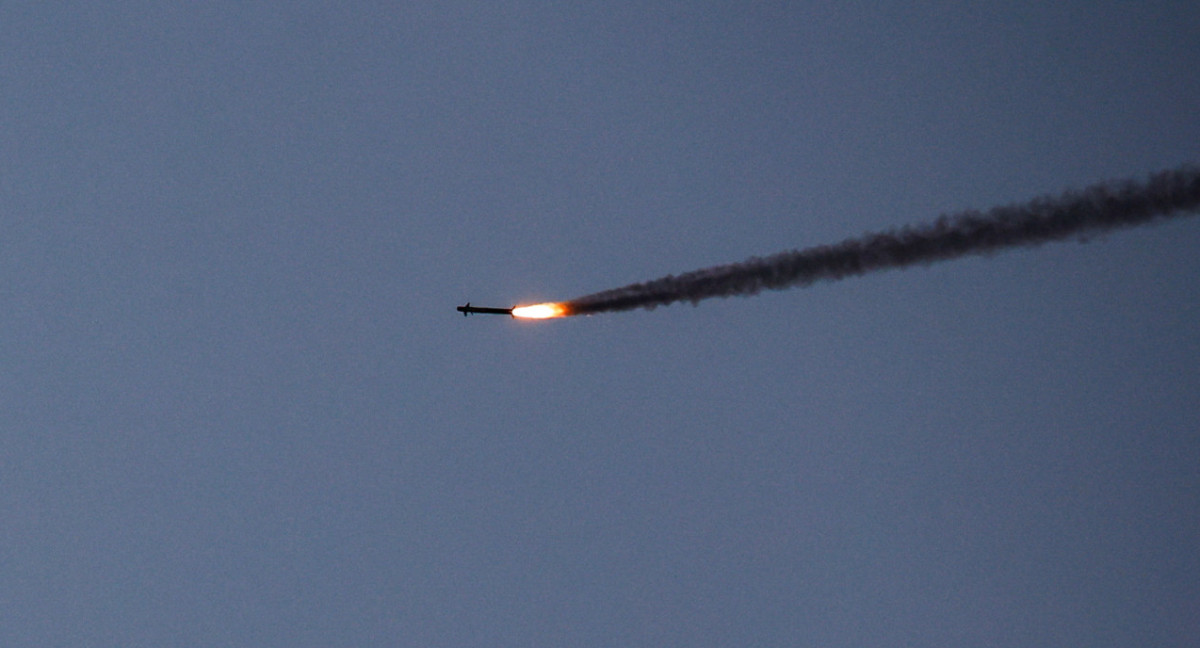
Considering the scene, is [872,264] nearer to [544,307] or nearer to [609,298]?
[609,298]

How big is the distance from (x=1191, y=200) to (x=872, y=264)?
9940mm

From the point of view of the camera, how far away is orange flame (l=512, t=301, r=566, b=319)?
42.3m

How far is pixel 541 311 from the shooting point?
4269 centimetres

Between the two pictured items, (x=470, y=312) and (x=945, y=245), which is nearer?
(x=945, y=245)

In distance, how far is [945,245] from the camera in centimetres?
3872

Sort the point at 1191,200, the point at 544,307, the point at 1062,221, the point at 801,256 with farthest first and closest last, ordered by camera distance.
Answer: the point at 544,307 < the point at 801,256 < the point at 1062,221 < the point at 1191,200

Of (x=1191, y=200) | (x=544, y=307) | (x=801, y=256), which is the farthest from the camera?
(x=544, y=307)

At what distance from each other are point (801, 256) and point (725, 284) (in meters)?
2.84

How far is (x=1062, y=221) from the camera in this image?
121 ft

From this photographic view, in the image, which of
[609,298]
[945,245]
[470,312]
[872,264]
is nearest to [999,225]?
[945,245]

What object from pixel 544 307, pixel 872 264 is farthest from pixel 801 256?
pixel 544 307

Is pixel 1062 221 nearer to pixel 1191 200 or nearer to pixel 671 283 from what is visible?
pixel 1191 200

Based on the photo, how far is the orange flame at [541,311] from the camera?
1665 inches

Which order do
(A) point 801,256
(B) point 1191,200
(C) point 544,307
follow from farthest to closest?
(C) point 544,307 < (A) point 801,256 < (B) point 1191,200
